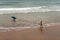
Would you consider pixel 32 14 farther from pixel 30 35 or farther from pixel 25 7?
pixel 30 35

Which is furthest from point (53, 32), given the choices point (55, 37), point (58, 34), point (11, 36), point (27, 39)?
point (11, 36)

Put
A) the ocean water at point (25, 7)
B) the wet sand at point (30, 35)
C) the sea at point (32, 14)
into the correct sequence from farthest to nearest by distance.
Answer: the ocean water at point (25, 7) < the sea at point (32, 14) < the wet sand at point (30, 35)

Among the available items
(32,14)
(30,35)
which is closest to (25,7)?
(32,14)

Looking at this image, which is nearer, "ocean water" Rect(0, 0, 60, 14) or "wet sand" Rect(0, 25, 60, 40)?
"wet sand" Rect(0, 25, 60, 40)

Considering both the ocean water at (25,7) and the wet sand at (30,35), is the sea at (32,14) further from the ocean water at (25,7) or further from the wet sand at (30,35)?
the wet sand at (30,35)

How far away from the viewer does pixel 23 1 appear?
19125 millimetres

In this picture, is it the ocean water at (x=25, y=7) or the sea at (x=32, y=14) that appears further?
the ocean water at (x=25, y=7)

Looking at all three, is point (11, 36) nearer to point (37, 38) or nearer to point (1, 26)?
point (37, 38)

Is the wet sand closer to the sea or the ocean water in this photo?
the sea

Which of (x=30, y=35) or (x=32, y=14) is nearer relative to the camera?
(x=30, y=35)

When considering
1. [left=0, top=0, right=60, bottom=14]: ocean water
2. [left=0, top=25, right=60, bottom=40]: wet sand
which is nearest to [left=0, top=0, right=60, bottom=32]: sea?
[left=0, top=0, right=60, bottom=14]: ocean water

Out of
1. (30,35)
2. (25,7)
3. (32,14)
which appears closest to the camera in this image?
(30,35)

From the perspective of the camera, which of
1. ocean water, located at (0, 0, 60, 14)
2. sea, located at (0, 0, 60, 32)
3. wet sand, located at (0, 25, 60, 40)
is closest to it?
wet sand, located at (0, 25, 60, 40)

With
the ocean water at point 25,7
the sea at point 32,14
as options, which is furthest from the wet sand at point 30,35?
the ocean water at point 25,7
